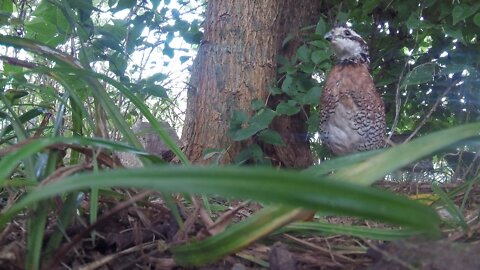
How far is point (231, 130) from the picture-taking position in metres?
3.09

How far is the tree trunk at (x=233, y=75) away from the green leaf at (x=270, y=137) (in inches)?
4.8

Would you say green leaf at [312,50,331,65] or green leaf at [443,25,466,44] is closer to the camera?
green leaf at [443,25,466,44]

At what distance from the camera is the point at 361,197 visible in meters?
0.75

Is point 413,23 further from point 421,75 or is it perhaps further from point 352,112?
point 352,112

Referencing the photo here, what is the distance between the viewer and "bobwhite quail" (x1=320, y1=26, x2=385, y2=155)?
3.47 meters

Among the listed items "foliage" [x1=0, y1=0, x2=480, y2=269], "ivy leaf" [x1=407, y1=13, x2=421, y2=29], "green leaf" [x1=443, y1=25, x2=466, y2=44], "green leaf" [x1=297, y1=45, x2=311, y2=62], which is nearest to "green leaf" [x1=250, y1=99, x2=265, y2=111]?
"foliage" [x1=0, y1=0, x2=480, y2=269]

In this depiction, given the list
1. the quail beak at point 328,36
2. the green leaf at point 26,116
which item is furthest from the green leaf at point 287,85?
the green leaf at point 26,116

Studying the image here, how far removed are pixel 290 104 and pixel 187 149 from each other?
592 mm

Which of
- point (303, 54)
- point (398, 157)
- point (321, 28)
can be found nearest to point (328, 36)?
point (321, 28)

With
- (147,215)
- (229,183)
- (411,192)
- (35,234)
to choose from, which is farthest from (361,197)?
(411,192)

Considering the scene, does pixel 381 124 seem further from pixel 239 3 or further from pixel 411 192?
pixel 239 3

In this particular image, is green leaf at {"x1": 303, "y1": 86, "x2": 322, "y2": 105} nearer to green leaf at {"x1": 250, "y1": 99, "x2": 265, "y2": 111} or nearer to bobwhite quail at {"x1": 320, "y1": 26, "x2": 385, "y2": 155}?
bobwhite quail at {"x1": 320, "y1": 26, "x2": 385, "y2": 155}

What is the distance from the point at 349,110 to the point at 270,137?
600 millimetres

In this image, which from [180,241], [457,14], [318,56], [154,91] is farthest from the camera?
[318,56]
